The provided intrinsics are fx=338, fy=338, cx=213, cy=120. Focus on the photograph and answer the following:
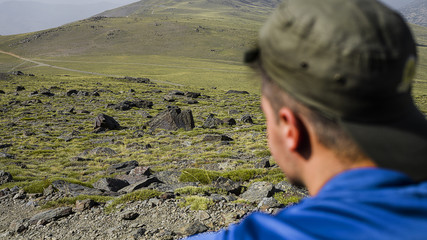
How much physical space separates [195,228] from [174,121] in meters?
24.1

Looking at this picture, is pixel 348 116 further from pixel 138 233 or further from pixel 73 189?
pixel 73 189

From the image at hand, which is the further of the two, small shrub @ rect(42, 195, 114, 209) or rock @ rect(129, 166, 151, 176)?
rock @ rect(129, 166, 151, 176)

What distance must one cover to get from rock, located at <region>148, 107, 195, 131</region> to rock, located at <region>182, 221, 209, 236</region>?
23116 mm

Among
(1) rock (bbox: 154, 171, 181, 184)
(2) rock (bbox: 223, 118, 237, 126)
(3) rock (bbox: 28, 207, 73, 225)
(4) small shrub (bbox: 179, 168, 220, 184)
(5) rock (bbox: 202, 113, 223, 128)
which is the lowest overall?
(2) rock (bbox: 223, 118, 237, 126)

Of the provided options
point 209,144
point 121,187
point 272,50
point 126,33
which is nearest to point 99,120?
point 209,144

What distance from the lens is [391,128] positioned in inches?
56.9

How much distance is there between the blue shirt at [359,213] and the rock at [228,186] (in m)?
8.33

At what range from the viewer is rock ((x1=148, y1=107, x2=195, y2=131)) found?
3011 cm

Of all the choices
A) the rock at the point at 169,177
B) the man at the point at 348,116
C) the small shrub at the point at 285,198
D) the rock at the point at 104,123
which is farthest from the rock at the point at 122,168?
the man at the point at 348,116

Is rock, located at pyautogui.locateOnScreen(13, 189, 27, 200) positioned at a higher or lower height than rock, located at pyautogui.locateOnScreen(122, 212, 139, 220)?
lower

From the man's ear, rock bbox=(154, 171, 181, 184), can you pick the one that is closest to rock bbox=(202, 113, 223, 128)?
rock bbox=(154, 171, 181, 184)

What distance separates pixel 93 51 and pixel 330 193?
172 m

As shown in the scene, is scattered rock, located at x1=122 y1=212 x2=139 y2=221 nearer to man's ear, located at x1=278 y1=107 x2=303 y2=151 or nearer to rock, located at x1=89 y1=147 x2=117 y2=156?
man's ear, located at x1=278 y1=107 x2=303 y2=151

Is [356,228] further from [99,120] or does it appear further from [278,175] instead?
[99,120]
